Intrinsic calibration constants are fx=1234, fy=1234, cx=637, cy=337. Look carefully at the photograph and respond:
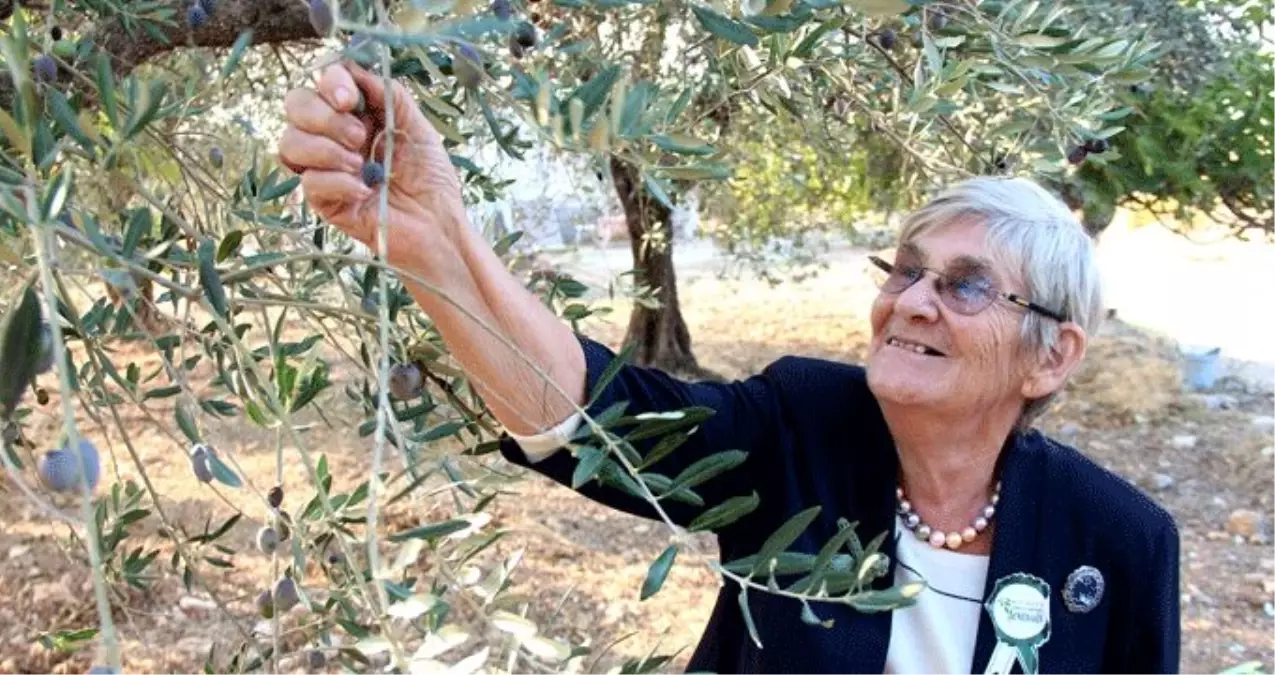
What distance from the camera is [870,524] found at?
4.90ft

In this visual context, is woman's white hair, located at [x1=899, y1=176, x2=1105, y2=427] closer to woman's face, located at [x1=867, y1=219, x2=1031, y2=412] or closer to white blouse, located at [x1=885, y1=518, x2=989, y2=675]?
woman's face, located at [x1=867, y1=219, x2=1031, y2=412]

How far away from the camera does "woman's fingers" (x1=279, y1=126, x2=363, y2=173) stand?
3.05 ft

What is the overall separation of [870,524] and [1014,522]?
0.18m

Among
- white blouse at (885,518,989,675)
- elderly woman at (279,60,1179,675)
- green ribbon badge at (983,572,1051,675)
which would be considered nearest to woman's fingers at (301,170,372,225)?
elderly woman at (279,60,1179,675)

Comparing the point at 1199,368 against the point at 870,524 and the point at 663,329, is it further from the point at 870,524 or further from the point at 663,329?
the point at 870,524

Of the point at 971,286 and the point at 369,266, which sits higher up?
the point at 369,266

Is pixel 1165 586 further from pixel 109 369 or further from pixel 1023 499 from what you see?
pixel 109 369

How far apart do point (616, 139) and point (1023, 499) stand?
3.02 feet

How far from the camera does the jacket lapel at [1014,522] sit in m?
1.45

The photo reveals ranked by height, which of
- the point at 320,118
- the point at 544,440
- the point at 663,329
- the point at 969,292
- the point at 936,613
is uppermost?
the point at 320,118

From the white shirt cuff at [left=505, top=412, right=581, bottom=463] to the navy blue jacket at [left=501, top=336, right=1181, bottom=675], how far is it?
0.22 meters

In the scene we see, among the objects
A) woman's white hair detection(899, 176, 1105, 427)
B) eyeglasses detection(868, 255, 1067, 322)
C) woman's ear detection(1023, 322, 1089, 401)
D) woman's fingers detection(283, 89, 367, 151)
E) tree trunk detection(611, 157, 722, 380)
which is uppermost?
woman's fingers detection(283, 89, 367, 151)

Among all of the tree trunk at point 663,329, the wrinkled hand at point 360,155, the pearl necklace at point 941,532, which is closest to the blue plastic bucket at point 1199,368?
the tree trunk at point 663,329

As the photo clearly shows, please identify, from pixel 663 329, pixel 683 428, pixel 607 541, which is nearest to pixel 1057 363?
pixel 683 428
